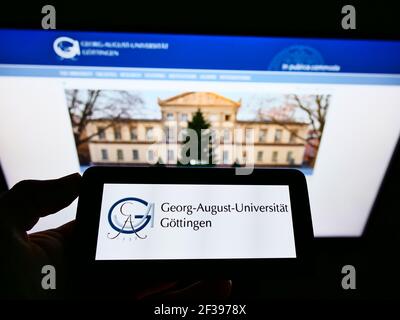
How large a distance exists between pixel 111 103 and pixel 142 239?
1.16 ft

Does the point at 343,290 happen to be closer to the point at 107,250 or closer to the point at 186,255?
the point at 186,255

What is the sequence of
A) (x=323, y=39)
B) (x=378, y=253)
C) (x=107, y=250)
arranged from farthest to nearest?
(x=378, y=253)
(x=323, y=39)
(x=107, y=250)

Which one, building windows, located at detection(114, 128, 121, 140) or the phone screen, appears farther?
building windows, located at detection(114, 128, 121, 140)

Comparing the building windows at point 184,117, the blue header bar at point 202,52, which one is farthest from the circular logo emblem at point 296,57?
the building windows at point 184,117

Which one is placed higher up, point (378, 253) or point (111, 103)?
point (111, 103)

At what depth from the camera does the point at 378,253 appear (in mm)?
711

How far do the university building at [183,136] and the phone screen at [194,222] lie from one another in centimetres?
22

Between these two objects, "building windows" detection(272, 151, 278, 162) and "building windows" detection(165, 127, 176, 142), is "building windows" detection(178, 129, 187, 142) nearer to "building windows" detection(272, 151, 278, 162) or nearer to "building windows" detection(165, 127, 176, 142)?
"building windows" detection(165, 127, 176, 142)

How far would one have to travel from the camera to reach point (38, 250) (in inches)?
20.8

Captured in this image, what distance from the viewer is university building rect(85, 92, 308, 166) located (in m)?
0.65

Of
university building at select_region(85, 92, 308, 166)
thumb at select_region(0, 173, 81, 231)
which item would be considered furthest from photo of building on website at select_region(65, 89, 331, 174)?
thumb at select_region(0, 173, 81, 231)

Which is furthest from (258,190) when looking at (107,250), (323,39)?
(323,39)

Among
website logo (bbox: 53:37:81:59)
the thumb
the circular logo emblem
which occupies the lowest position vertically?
the thumb
